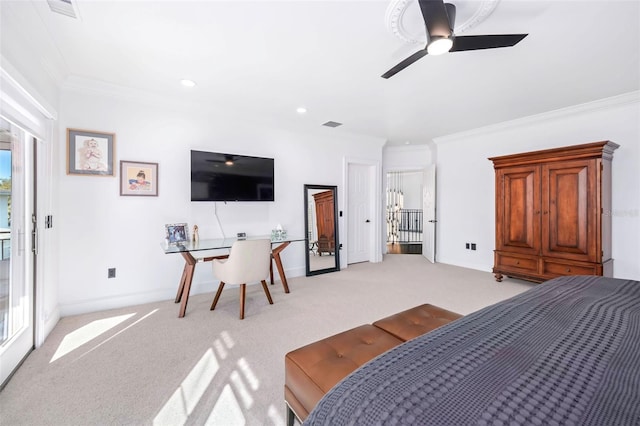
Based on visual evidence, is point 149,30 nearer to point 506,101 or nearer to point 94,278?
point 94,278

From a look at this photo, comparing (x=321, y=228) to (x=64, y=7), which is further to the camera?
(x=321, y=228)

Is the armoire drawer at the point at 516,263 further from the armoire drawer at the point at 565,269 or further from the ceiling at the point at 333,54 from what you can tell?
the ceiling at the point at 333,54

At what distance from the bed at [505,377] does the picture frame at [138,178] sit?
3256mm

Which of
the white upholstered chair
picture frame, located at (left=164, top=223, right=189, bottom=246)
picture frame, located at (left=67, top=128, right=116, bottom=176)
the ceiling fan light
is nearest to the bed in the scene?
the ceiling fan light

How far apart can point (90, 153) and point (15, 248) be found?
1279mm

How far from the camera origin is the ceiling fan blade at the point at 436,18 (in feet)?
5.09

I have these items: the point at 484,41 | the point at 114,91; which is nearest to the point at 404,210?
the point at 484,41

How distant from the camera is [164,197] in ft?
10.7

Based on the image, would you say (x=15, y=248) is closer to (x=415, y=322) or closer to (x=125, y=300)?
(x=125, y=300)

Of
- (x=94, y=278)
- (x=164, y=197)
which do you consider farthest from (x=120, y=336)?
(x=164, y=197)

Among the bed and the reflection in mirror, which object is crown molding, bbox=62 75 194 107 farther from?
the bed

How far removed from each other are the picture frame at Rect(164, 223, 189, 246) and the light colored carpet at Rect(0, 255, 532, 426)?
72 centimetres

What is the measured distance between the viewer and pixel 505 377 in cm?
72

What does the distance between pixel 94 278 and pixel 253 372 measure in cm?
227
